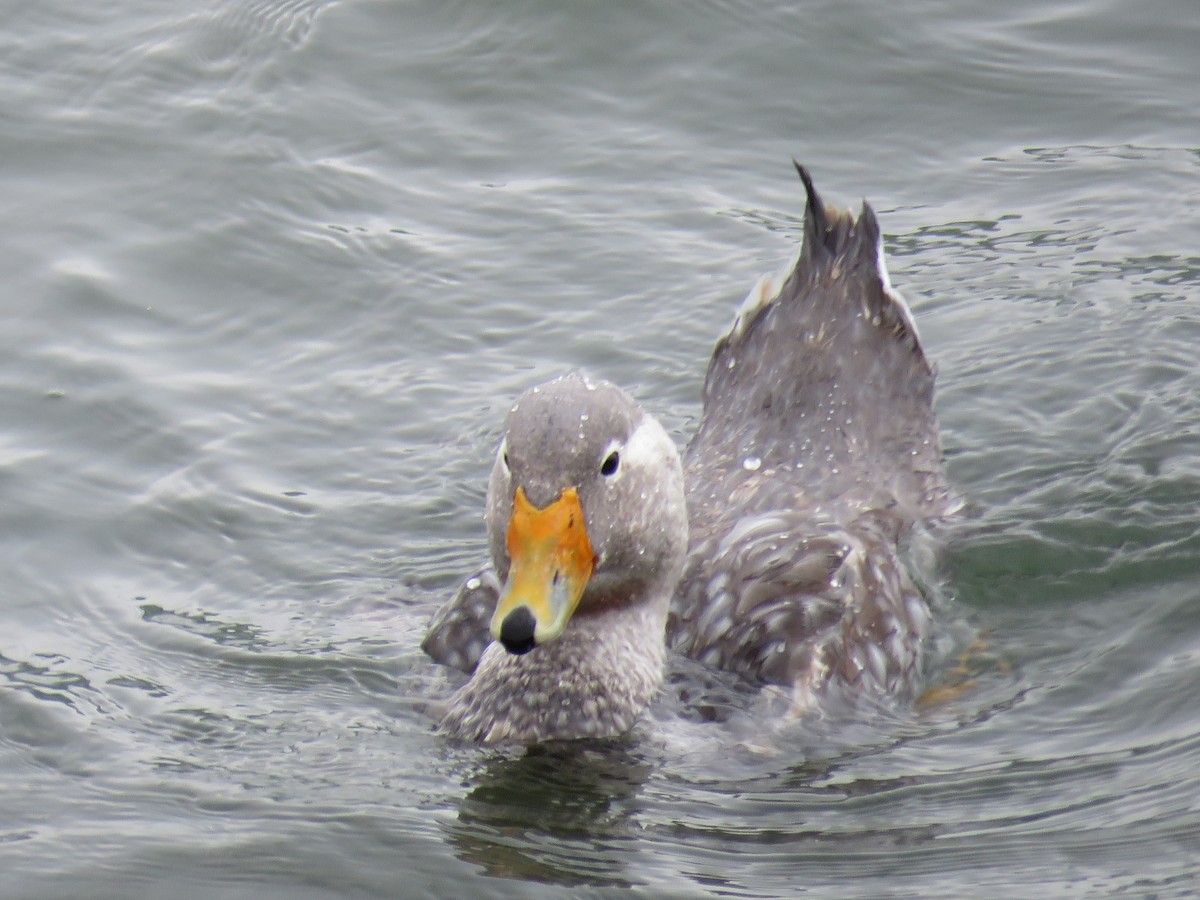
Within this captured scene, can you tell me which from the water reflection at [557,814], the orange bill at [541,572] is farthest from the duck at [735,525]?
the water reflection at [557,814]

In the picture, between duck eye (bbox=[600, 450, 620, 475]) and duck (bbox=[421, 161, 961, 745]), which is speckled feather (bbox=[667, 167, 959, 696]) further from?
duck eye (bbox=[600, 450, 620, 475])

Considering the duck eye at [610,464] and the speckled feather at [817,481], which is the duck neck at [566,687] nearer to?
the speckled feather at [817,481]

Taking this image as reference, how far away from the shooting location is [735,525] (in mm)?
6625

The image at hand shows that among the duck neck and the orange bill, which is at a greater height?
the orange bill

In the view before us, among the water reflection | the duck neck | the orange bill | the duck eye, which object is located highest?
the duck eye

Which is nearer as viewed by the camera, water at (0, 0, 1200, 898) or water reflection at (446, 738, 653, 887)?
water reflection at (446, 738, 653, 887)

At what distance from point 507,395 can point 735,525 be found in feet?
5.44

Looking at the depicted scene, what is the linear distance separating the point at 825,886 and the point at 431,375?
389 centimetres

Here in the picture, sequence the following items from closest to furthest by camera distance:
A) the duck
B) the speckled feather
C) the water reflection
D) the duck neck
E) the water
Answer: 1. the water reflection
2. the water
3. the duck
4. the duck neck
5. the speckled feather

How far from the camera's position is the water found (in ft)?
16.7

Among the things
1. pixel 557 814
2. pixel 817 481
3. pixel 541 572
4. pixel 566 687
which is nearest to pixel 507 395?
pixel 817 481

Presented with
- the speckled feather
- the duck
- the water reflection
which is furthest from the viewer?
the speckled feather

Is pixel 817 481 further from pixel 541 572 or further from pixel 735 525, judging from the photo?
pixel 541 572

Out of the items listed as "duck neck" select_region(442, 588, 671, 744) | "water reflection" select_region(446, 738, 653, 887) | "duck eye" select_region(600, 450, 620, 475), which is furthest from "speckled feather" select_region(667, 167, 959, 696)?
"duck eye" select_region(600, 450, 620, 475)
